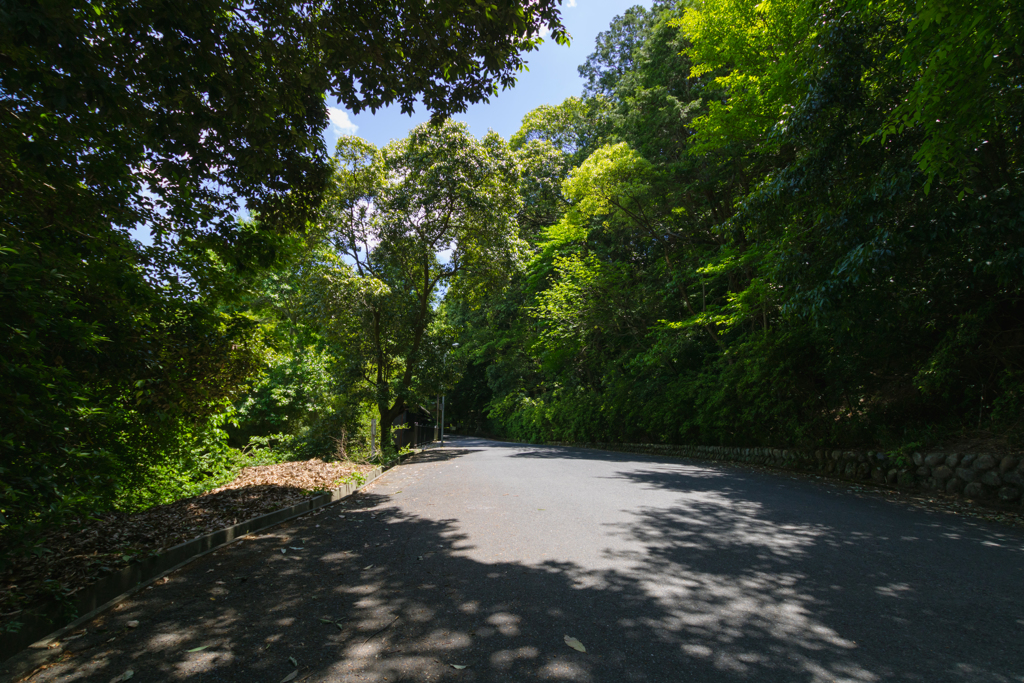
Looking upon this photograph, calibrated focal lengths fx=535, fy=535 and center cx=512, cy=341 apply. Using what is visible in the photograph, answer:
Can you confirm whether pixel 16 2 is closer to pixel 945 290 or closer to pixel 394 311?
pixel 945 290

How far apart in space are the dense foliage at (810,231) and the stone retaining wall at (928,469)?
46 cm

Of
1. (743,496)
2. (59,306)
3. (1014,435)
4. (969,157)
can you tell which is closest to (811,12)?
(969,157)

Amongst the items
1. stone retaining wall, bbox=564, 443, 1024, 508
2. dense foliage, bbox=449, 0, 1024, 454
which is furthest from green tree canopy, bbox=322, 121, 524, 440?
stone retaining wall, bbox=564, 443, 1024, 508

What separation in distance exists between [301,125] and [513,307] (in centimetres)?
2188

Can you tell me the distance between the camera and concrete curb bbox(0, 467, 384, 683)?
304 cm

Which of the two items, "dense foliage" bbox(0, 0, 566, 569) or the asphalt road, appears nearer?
the asphalt road

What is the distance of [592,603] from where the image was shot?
357cm

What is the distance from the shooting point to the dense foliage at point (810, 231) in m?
6.81

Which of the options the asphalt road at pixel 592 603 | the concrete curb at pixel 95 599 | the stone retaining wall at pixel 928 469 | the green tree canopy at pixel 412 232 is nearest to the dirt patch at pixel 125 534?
the concrete curb at pixel 95 599

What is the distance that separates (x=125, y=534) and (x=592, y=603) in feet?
15.0

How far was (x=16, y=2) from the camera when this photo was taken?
10.1 ft

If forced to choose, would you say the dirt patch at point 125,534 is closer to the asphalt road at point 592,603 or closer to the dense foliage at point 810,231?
the asphalt road at point 592,603

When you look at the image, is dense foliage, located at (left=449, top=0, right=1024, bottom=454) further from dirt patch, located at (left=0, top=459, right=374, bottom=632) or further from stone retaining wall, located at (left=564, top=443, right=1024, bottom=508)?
dirt patch, located at (left=0, top=459, right=374, bottom=632)

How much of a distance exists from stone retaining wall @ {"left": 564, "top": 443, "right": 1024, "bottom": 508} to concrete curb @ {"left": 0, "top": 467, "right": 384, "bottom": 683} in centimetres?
939
